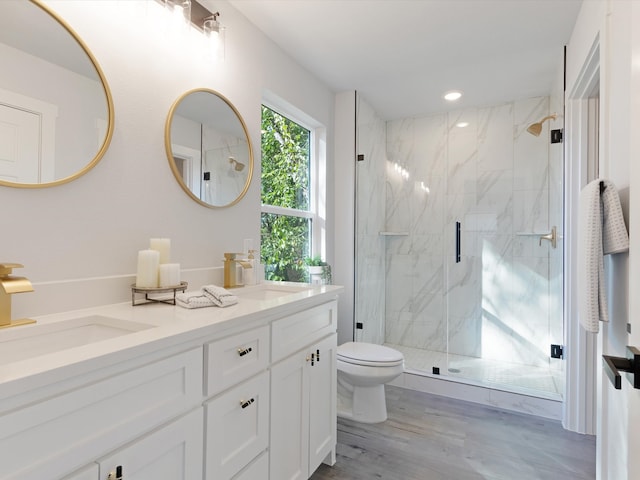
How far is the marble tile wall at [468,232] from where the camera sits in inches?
123

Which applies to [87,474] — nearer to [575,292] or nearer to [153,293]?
[153,293]

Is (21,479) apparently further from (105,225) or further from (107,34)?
(107,34)

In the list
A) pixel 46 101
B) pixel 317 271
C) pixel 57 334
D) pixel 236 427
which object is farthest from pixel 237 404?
pixel 317 271

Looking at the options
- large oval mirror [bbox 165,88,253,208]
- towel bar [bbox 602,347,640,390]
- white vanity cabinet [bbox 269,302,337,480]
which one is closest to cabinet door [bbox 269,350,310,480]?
white vanity cabinet [bbox 269,302,337,480]

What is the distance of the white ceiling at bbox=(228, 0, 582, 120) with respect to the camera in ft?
6.39

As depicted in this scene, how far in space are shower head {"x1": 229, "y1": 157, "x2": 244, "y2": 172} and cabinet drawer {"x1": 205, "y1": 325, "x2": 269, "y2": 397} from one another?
100 centimetres

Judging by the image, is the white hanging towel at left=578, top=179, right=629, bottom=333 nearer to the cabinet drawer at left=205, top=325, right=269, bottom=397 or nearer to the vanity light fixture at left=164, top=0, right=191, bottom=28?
the cabinet drawer at left=205, top=325, right=269, bottom=397

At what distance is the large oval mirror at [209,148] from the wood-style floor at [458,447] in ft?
5.03

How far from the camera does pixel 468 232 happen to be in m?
3.37

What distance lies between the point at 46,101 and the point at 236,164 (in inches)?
36.1

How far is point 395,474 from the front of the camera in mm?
1781

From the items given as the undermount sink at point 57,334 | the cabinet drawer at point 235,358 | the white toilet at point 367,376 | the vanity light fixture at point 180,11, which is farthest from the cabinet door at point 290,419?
the vanity light fixture at point 180,11

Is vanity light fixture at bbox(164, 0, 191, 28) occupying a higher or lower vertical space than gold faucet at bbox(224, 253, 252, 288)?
higher

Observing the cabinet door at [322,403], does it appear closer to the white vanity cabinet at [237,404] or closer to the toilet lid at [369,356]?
the white vanity cabinet at [237,404]
